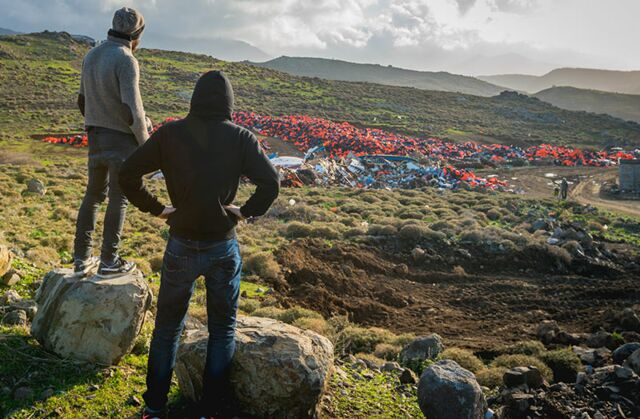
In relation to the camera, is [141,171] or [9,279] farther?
[9,279]

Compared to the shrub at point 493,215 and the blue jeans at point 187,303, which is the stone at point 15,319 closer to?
the blue jeans at point 187,303

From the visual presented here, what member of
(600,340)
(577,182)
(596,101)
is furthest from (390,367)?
(596,101)

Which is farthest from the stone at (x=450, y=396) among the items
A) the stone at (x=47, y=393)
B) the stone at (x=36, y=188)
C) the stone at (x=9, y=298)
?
the stone at (x=36, y=188)

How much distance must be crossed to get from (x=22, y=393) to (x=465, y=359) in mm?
5679

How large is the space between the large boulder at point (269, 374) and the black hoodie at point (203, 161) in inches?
48.3

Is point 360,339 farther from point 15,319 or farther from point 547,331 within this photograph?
point 15,319

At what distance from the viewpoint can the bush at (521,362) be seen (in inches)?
267

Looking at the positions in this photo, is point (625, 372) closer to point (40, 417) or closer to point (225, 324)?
point (225, 324)

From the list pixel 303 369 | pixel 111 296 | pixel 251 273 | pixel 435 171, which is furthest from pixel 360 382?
pixel 435 171

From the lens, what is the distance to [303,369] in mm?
3961

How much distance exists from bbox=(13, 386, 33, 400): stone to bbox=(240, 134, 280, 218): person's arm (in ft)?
7.18

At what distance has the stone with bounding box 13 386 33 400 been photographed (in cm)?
361

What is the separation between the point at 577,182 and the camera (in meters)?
31.3

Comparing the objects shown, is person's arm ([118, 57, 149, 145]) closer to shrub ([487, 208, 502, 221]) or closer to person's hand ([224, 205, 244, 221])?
person's hand ([224, 205, 244, 221])
